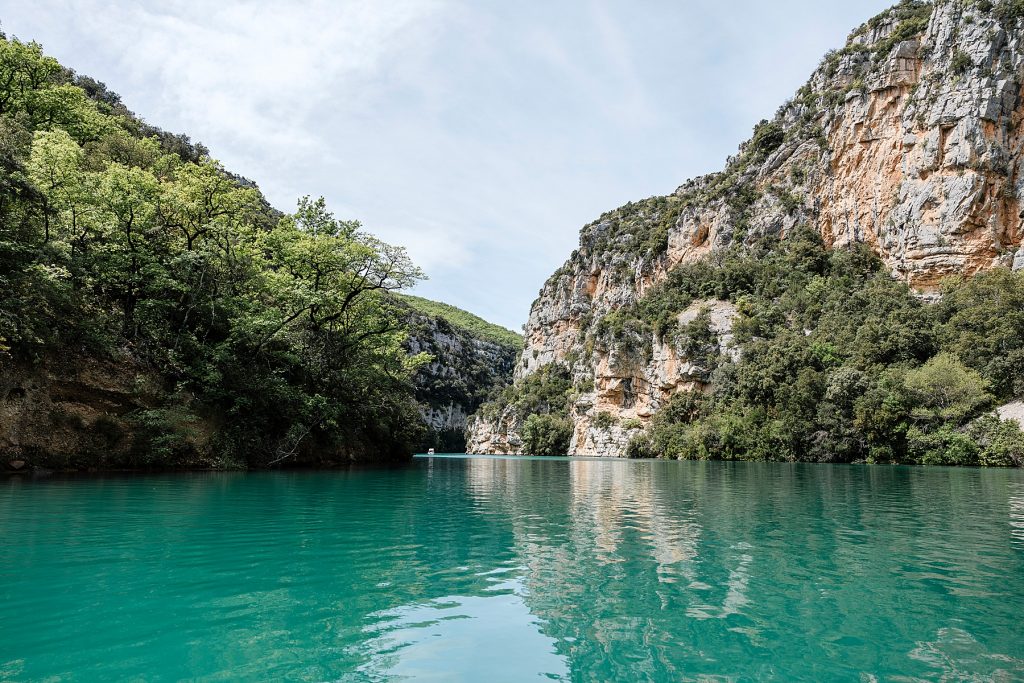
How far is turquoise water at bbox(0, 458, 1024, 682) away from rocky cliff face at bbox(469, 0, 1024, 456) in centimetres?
7115

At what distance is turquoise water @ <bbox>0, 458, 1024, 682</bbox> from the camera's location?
201 inches

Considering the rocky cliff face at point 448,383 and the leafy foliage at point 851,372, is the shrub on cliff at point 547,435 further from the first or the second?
the rocky cliff face at point 448,383

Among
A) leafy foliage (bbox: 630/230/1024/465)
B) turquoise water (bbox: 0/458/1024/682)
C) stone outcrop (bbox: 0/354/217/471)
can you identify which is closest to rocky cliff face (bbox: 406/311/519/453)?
leafy foliage (bbox: 630/230/1024/465)

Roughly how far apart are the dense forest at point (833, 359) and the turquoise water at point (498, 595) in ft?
148

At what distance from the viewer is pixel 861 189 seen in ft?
275

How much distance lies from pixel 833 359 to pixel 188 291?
6081 cm

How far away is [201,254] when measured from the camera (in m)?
28.0

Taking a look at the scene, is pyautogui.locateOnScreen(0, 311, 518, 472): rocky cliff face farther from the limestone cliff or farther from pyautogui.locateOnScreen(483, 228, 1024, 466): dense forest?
the limestone cliff

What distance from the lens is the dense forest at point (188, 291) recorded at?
75.2ft

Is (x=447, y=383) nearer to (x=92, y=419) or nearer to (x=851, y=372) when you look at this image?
(x=851, y=372)

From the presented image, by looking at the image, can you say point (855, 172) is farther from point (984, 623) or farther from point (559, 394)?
point (984, 623)

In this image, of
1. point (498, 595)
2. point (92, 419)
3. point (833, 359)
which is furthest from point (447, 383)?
point (498, 595)

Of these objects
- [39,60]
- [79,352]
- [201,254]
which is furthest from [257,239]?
[39,60]

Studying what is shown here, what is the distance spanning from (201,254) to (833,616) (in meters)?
28.3
